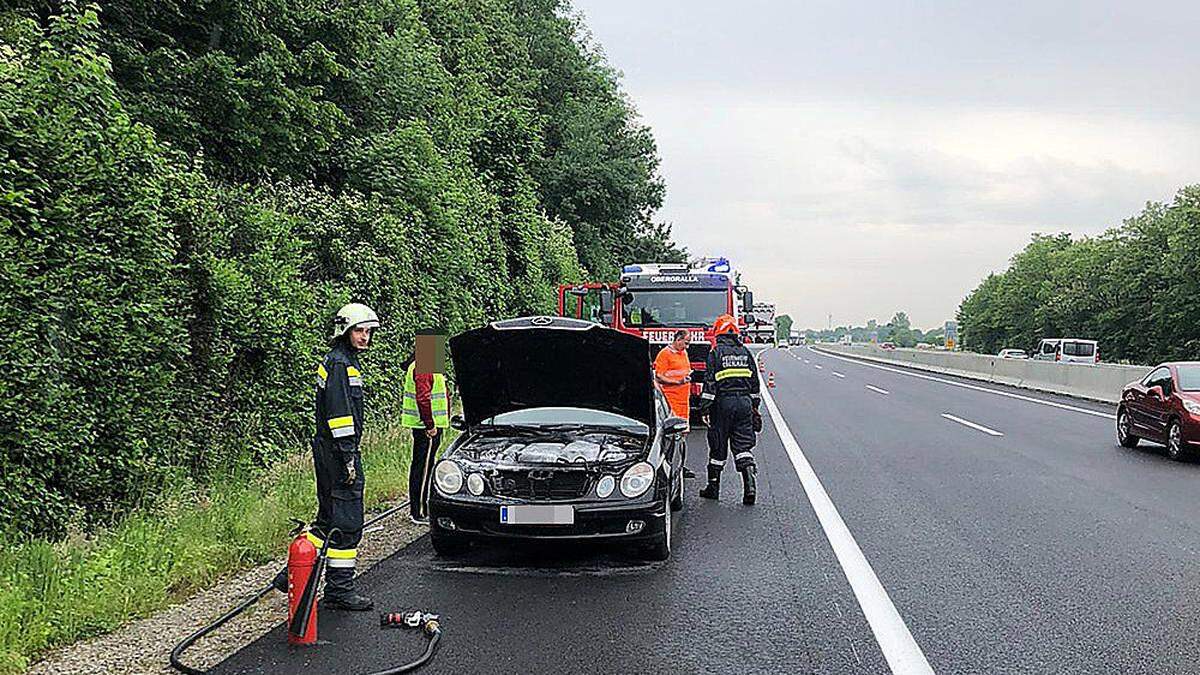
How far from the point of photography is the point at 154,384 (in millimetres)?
9383

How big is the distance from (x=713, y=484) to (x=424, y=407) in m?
3.26

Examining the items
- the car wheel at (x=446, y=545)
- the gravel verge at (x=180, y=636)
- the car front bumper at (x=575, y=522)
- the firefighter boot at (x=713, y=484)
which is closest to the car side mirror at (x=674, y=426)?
the car front bumper at (x=575, y=522)

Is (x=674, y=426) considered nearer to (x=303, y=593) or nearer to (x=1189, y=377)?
(x=303, y=593)

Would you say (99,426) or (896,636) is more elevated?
(99,426)

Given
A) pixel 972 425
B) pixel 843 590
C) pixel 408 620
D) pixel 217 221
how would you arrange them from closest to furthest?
pixel 408 620
pixel 843 590
pixel 217 221
pixel 972 425

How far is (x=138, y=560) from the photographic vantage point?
25.0 ft

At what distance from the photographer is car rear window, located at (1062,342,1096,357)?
65412 mm

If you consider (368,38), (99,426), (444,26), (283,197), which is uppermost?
(444,26)

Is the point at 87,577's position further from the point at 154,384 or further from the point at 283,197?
the point at 283,197

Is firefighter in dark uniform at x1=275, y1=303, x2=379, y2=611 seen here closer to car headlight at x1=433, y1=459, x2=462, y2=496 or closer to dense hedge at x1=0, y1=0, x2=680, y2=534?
car headlight at x1=433, y1=459, x2=462, y2=496

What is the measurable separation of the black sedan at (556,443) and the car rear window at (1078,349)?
61.1 meters

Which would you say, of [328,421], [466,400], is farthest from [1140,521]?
[328,421]

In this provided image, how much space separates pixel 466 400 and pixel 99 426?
2.81 meters

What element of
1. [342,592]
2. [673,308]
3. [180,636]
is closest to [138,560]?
[180,636]
